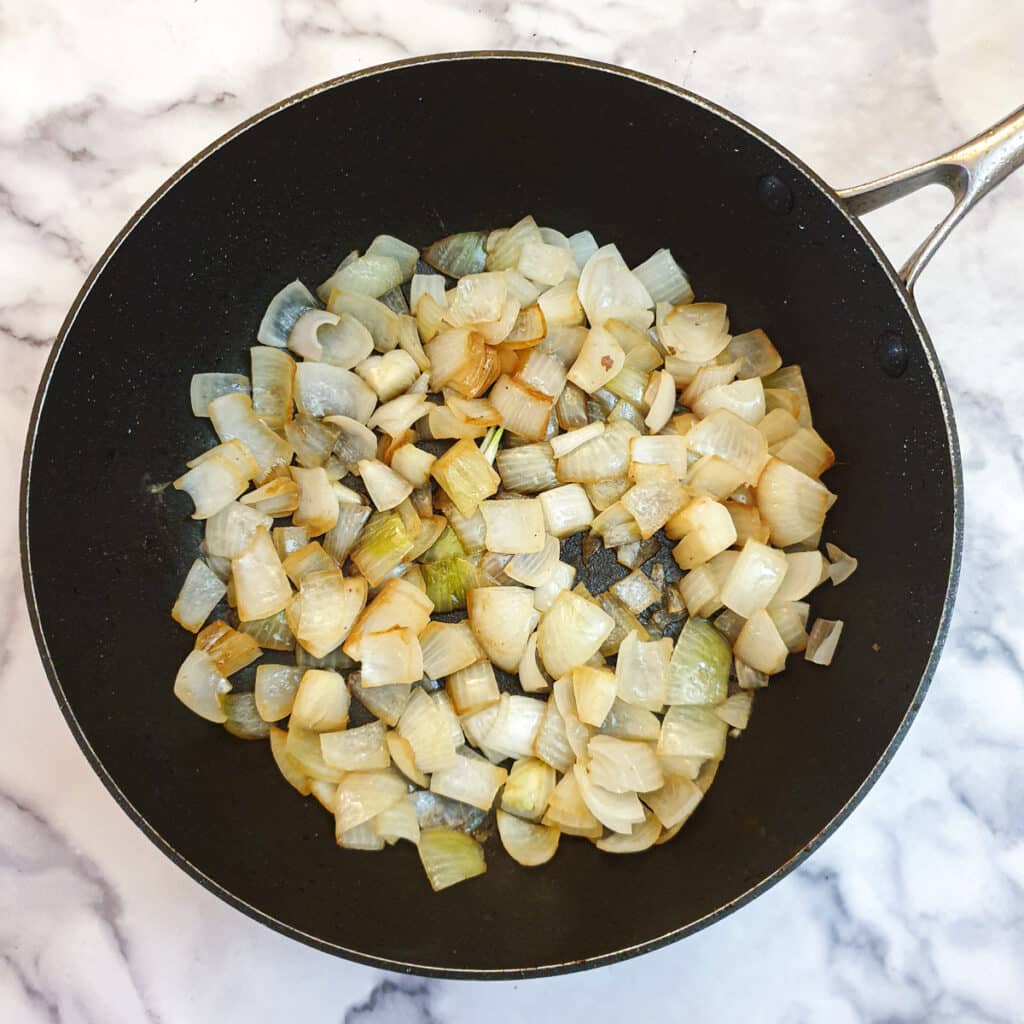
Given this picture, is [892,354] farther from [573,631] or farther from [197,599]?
[197,599]

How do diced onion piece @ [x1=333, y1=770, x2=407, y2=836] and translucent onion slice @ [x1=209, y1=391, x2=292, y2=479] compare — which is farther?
translucent onion slice @ [x1=209, y1=391, x2=292, y2=479]

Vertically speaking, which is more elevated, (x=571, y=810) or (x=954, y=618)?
(x=954, y=618)

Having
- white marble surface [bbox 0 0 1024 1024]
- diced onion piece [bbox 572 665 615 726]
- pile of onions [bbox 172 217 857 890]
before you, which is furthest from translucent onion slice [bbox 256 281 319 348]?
diced onion piece [bbox 572 665 615 726]

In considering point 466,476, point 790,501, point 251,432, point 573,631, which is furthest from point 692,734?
point 251,432

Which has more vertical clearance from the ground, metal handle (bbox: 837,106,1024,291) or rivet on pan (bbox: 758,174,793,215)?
metal handle (bbox: 837,106,1024,291)

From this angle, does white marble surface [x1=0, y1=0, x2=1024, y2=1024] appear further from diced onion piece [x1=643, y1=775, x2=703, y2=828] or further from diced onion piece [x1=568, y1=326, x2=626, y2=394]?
diced onion piece [x1=568, y1=326, x2=626, y2=394]

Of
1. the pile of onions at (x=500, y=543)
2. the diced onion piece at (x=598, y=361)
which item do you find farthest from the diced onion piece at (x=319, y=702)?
the diced onion piece at (x=598, y=361)

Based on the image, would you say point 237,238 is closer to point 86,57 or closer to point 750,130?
point 86,57
